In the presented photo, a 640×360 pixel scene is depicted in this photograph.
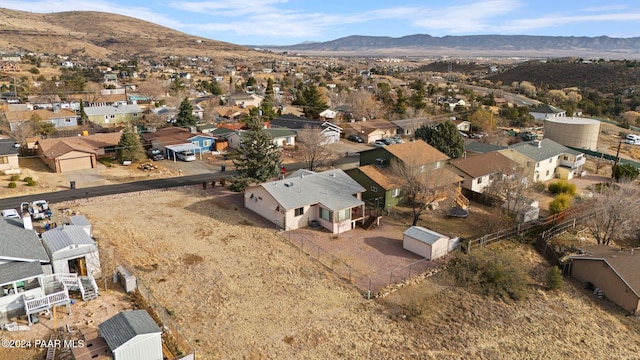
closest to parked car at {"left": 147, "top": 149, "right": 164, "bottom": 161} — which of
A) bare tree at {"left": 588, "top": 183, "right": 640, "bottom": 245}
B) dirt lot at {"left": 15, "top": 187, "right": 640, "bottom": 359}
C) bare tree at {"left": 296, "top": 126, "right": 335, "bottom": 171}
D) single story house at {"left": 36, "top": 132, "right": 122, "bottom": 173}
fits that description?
single story house at {"left": 36, "top": 132, "right": 122, "bottom": 173}

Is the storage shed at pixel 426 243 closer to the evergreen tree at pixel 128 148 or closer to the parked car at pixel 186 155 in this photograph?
the parked car at pixel 186 155

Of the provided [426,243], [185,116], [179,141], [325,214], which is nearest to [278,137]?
[179,141]

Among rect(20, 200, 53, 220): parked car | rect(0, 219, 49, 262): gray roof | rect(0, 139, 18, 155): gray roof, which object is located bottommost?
rect(20, 200, 53, 220): parked car

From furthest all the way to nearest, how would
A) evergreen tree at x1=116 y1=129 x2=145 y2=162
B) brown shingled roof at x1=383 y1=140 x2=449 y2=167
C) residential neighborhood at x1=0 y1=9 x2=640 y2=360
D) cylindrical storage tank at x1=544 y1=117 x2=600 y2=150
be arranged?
cylindrical storage tank at x1=544 y1=117 x2=600 y2=150, evergreen tree at x1=116 y1=129 x2=145 y2=162, brown shingled roof at x1=383 y1=140 x2=449 y2=167, residential neighborhood at x1=0 y1=9 x2=640 y2=360

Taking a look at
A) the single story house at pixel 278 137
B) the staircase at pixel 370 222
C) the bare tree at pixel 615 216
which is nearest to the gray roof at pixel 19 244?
the staircase at pixel 370 222

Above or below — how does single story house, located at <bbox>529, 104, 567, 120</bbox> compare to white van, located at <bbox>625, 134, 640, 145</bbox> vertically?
above

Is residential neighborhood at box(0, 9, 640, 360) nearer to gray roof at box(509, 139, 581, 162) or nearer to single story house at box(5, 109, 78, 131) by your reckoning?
gray roof at box(509, 139, 581, 162)
